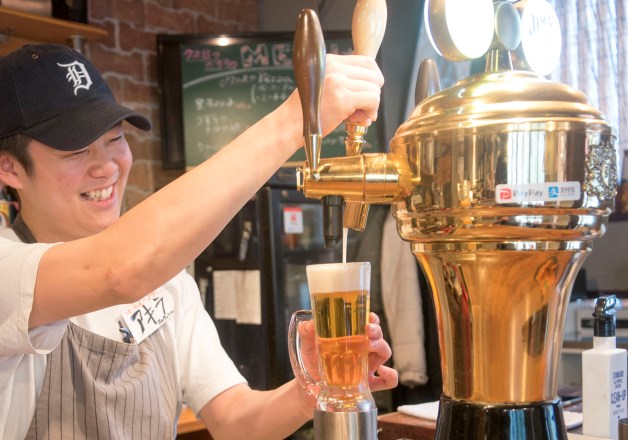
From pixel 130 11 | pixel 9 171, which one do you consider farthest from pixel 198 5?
pixel 9 171

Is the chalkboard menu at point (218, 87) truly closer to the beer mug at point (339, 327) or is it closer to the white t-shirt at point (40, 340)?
the white t-shirt at point (40, 340)

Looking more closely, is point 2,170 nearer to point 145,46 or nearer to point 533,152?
point 533,152

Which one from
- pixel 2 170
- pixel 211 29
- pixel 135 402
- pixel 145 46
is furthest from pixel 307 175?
pixel 211 29

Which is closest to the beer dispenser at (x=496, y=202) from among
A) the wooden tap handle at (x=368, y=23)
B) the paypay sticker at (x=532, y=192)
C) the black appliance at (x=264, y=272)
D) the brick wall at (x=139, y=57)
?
the paypay sticker at (x=532, y=192)

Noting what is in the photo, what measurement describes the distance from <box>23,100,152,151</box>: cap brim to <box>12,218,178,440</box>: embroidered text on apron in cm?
19

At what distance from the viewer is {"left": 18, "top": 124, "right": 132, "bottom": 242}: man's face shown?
4.62ft

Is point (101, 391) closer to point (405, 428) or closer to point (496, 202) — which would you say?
point (405, 428)

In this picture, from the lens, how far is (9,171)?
4.76 ft

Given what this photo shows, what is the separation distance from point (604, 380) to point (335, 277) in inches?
26.9

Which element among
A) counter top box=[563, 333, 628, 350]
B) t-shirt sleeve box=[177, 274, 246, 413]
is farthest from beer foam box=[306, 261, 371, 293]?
counter top box=[563, 333, 628, 350]

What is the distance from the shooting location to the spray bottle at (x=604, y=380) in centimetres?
112

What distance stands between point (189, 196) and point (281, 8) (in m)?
3.19

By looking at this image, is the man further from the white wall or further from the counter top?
the white wall

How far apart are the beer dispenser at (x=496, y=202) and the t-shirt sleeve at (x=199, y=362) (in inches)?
36.4
